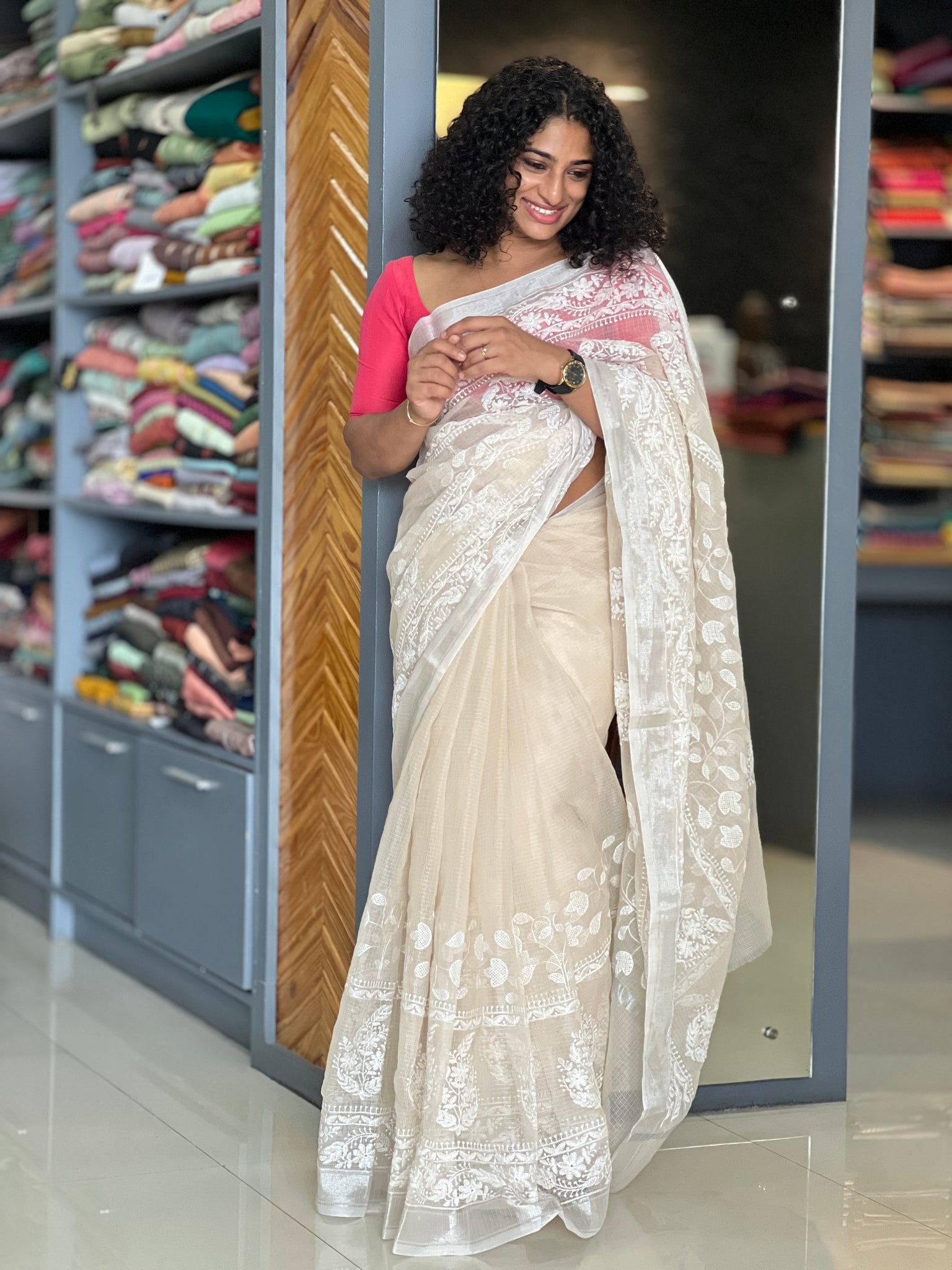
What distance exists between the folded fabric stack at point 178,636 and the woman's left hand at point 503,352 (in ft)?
Answer: 3.74

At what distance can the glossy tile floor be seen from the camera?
231cm

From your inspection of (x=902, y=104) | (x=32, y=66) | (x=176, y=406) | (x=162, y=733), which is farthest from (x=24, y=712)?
(x=902, y=104)

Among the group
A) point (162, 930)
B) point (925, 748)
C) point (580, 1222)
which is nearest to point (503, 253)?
point (580, 1222)

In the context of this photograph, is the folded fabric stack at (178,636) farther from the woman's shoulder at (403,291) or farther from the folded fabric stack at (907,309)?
the folded fabric stack at (907,309)

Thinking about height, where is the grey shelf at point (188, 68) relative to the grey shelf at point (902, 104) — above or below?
below

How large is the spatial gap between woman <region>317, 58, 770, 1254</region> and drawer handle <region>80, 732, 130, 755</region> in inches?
53.2

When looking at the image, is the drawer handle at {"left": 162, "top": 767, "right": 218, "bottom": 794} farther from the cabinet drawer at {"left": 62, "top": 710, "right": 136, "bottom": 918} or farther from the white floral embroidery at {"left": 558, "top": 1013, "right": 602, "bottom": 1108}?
the white floral embroidery at {"left": 558, "top": 1013, "right": 602, "bottom": 1108}

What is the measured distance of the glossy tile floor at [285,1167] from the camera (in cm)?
231

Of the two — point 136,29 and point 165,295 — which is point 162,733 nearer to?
point 165,295

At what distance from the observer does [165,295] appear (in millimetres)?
3521

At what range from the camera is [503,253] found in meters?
2.50

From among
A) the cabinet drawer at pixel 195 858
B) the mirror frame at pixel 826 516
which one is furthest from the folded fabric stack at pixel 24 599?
the mirror frame at pixel 826 516

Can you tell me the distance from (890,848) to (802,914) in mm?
2364

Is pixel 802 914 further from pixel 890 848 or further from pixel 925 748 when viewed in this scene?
A: pixel 925 748
